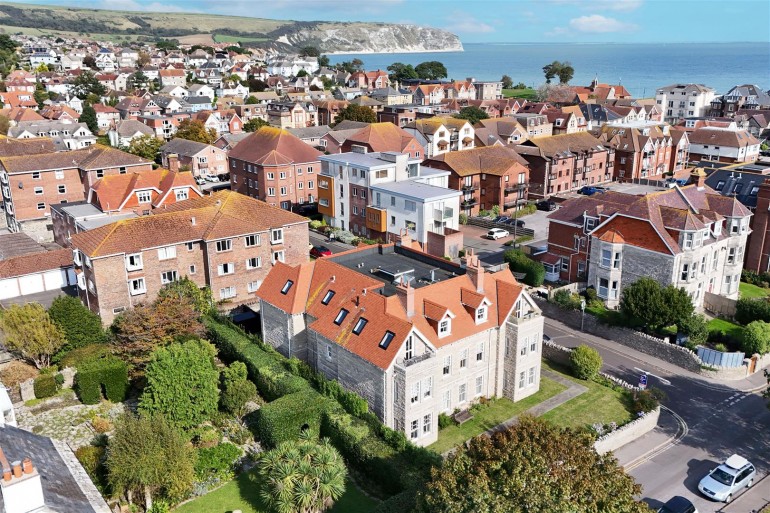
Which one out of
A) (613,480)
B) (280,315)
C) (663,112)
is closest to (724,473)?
(613,480)

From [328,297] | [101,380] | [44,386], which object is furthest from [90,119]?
[328,297]

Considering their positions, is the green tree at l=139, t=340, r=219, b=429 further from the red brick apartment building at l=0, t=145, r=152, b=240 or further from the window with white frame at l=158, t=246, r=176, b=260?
the red brick apartment building at l=0, t=145, r=152, b=240

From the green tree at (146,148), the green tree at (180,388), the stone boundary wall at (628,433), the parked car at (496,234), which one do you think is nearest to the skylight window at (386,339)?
the green tree at (180,388)

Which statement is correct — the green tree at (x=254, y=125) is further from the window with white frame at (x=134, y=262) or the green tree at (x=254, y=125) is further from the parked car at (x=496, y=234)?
the window with white frame at (x=134, y=262)

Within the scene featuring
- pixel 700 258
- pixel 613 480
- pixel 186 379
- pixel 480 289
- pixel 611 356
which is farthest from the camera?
pixel 700 258

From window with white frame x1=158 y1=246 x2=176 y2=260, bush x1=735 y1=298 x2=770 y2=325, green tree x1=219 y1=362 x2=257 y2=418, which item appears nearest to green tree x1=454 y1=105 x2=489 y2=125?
bush x1=735 y1=298 x2=770 y2=325

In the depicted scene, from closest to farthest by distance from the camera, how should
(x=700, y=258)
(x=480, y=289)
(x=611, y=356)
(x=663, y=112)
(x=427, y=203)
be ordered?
(x=480, y=289), (x=611, y=356), (x=700, y=258), (x=427, y=203), (x=663, y=112)

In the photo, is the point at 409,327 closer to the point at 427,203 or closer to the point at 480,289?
the point at 480,289
